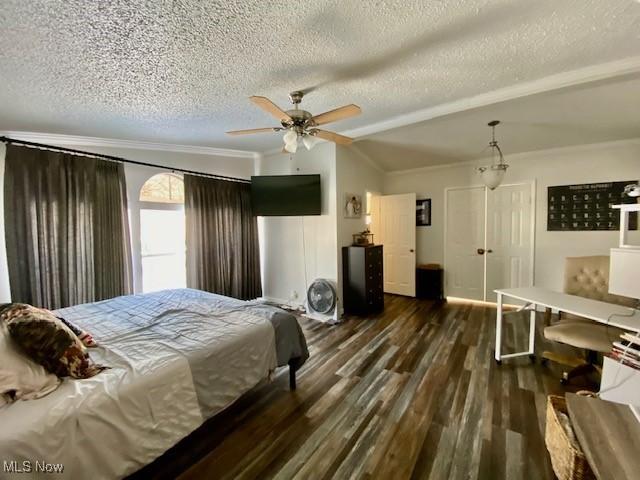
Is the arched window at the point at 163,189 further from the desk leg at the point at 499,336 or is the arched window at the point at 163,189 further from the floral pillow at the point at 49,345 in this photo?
the desk leg at the point at 499,336

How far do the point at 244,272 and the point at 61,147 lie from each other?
2599mm

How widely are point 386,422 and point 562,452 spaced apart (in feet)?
3.04

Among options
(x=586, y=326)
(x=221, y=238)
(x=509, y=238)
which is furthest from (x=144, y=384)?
(x=509, y=238)

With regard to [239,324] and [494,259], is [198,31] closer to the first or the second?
[239,324]

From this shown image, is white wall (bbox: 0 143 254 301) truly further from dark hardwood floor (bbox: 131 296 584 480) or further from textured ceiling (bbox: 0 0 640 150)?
dark hardwood floor (bbox: 131 296 584 480)

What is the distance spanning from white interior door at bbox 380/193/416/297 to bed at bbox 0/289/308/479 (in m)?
3.28

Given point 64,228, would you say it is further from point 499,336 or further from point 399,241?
point 399,241

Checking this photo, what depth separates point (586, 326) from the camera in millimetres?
2232

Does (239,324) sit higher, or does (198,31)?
(198,31)

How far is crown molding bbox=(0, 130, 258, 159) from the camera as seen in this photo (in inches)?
110

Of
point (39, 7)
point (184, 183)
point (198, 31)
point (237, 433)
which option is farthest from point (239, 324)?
point (184, 183)

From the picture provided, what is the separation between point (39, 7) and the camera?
1307 mm

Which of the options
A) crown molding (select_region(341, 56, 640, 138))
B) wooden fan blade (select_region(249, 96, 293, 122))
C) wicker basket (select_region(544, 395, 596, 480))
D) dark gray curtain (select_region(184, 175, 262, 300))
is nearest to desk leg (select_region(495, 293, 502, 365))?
wicker basket (select_region(544, 395, 596, 480))

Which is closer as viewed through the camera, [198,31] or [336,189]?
[198,31]
